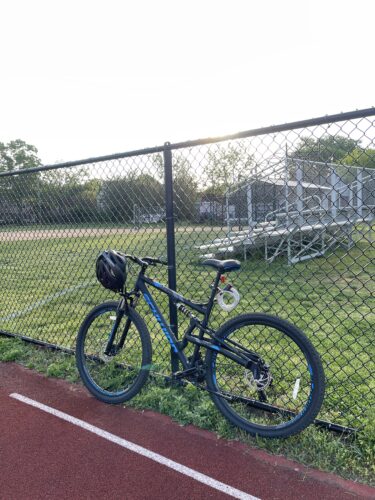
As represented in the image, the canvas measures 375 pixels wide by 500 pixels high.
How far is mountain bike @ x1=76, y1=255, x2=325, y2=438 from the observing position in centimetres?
228

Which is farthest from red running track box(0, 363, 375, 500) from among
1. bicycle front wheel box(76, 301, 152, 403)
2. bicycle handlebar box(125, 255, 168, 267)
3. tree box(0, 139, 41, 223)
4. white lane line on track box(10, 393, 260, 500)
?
tree box(0, 139, 41, 223)

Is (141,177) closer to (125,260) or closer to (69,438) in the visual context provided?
(125,260)

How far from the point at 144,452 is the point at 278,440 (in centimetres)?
85

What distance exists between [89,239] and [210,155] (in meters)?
2.18

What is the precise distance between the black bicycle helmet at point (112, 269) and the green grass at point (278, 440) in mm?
905

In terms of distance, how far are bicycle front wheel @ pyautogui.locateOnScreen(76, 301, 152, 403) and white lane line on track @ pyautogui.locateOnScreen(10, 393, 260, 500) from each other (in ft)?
0.95

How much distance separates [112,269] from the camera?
2688mm

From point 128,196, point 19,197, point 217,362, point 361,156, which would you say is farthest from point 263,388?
point 19,197

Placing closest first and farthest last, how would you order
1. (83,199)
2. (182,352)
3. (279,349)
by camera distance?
(182,352) < (279,349) < (83,199)

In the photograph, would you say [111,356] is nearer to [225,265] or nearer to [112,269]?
[112,269]

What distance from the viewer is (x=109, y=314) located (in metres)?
3.21

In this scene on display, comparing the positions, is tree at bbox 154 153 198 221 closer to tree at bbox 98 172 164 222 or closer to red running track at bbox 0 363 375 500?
tree at bbox 98 172 164 222

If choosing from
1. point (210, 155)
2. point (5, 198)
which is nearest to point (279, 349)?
point (210, 155)

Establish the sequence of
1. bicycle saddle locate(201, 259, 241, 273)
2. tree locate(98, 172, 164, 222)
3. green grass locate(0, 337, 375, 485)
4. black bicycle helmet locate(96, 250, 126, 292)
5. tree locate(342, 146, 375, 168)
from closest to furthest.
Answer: green grass locate(0, 337, 375, 485) → bicycle saddle locate(201, 259, 241, 273) → tree locate(342, 146, 375, 168) → black bicycle helmet locate(96, 250, 126, 292) → tree locate(98, 172, 164, 222)
